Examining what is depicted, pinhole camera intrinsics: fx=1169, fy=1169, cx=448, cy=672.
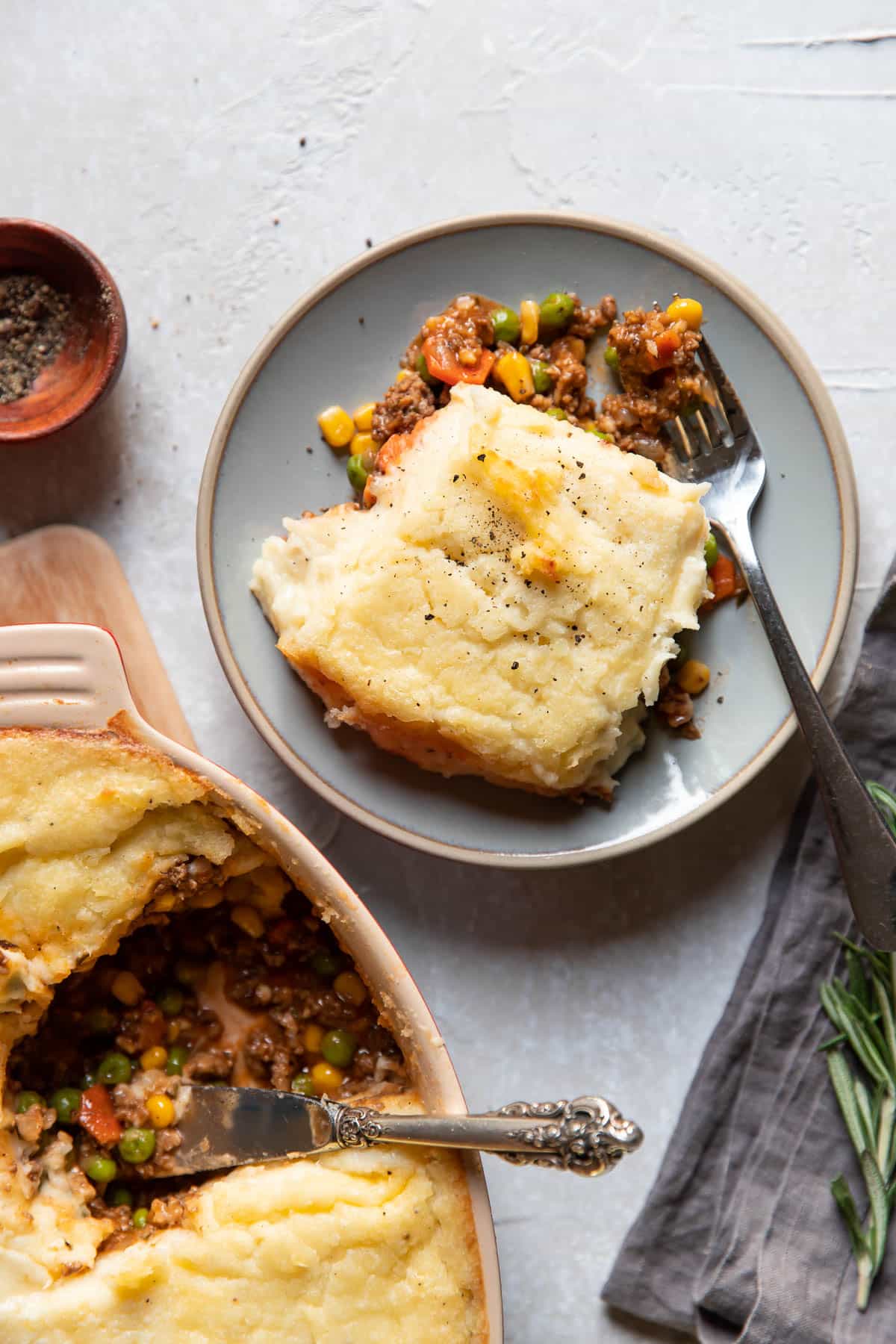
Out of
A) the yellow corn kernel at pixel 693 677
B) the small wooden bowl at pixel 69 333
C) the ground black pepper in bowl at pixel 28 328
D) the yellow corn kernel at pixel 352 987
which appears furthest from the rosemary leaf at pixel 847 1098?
the ground black pepper in bowl at pixel 28 328

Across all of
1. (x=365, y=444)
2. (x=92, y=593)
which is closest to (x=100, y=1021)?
(x=92, y=593)

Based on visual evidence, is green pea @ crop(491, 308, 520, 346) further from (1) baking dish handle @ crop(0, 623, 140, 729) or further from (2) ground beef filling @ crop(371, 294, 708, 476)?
(1) baking dish handle @ crop(0, 623, 140, 729)

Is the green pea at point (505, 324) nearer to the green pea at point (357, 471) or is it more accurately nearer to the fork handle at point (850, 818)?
the green pea at point (357, 471)

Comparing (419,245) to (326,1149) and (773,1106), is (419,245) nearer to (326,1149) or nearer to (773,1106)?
(326,1149)

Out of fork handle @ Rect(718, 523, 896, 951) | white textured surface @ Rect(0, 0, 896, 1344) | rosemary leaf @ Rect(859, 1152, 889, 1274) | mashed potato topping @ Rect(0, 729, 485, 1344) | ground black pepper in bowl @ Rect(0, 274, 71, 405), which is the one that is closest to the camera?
mashed potato topping @ Rect(0, 729, 485, 1344)

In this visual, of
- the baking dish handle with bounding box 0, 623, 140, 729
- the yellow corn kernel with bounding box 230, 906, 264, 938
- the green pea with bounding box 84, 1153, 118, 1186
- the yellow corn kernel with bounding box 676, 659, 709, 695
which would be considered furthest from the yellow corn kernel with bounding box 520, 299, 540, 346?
the green pea with bounding box 84, 1153, 118, 1186

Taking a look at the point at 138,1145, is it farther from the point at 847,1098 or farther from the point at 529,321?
the point at 529,321

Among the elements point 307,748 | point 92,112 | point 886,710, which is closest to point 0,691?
point 307,748

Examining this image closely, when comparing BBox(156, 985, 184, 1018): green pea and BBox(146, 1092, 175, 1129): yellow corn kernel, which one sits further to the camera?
BBox(156, 985, 184, 1018): green pea
